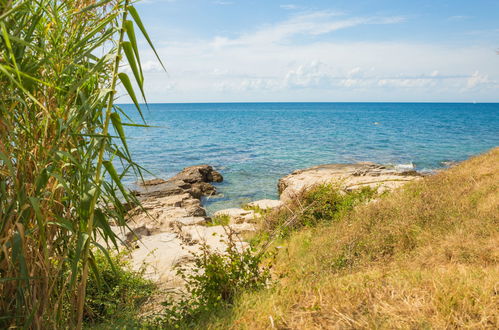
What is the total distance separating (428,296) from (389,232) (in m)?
2.37

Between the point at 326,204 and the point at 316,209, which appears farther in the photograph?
the point at 326,204

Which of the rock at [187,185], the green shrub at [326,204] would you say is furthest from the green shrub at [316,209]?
the rock at [187,185]

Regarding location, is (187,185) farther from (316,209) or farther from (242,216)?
(316,209)

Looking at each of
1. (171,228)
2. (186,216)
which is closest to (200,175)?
(186,216)

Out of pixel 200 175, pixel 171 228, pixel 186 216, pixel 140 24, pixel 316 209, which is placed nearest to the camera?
pixel 140 24

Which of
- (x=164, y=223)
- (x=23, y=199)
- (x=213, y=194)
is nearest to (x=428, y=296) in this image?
(x=23, y=199)

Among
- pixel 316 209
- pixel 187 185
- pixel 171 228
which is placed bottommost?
pixel 187 185

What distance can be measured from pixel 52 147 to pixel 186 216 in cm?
1049

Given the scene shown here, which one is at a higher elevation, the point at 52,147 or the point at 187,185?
the point at 52,147

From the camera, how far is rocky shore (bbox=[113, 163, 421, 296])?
641 cm

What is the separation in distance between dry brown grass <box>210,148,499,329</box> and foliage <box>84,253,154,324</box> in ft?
5.04

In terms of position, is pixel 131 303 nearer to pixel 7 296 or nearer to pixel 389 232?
pixel 7 296

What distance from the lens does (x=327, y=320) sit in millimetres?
3432

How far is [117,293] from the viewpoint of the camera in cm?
518
